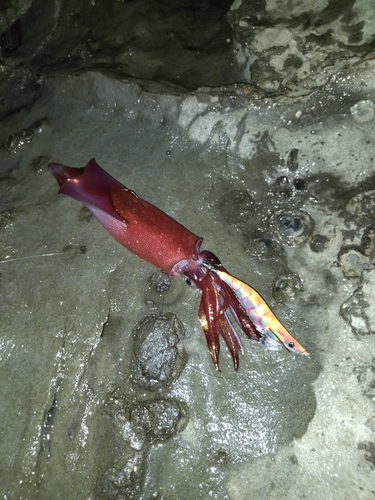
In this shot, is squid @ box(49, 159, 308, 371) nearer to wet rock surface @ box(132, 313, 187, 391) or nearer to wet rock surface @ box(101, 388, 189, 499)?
wet rock surface @ box(132, 313, 187, 391)

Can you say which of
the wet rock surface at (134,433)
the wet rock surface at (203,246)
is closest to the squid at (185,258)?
the wet rock surface at (203,246)

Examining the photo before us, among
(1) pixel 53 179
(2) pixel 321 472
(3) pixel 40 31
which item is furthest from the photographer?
(3) pixel 40 31

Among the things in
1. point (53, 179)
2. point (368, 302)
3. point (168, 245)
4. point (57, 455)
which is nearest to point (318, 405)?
point (368, 302)

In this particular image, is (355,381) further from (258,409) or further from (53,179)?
(53,179)

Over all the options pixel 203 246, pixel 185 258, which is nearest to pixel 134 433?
pixel 185 258

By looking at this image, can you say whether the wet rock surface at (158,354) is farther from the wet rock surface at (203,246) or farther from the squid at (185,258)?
the squid at (185,258)

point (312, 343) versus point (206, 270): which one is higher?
point (206, 270)

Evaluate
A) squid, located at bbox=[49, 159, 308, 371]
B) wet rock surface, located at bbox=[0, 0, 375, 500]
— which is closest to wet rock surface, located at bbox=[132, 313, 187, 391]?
→ wet rock surface, located at bbox=[0, 0, 375, 500]

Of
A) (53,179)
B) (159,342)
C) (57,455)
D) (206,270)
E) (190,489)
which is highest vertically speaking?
(53,179)
